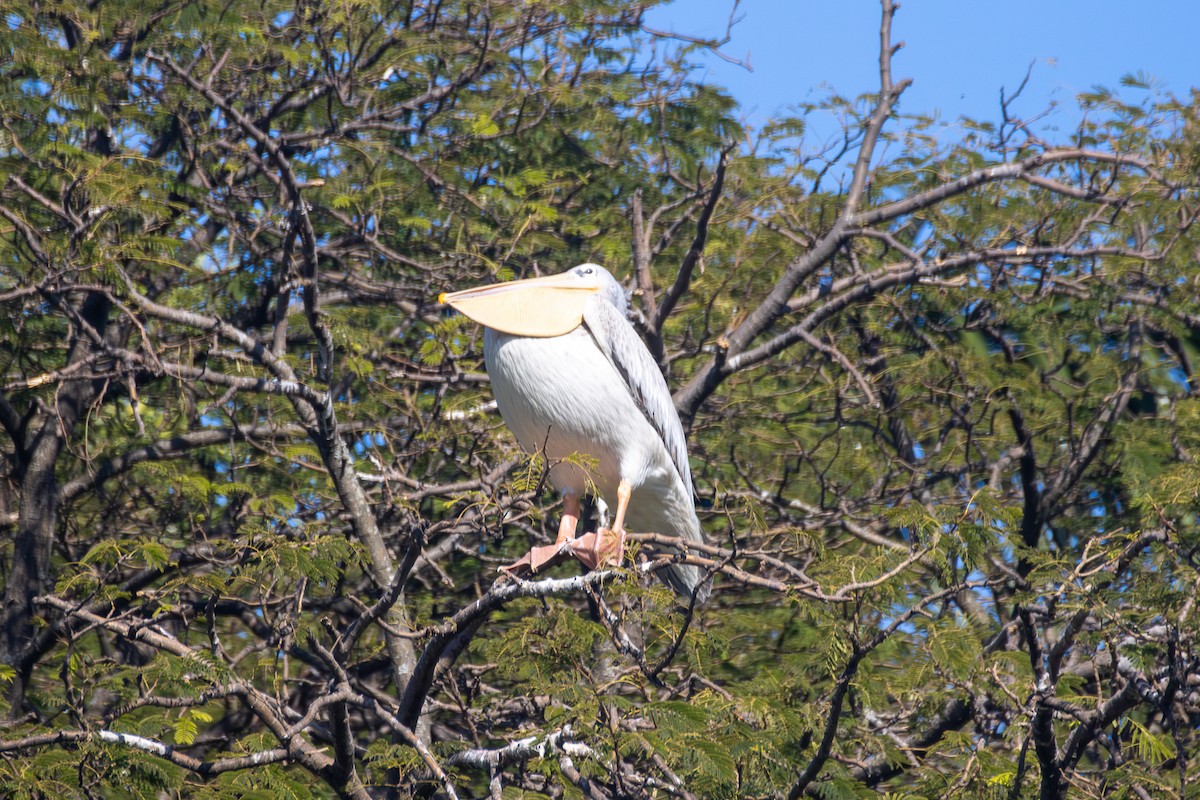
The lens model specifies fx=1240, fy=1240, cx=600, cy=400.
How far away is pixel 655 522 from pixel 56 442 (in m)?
3.68

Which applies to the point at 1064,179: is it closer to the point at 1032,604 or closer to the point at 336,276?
the point at 1032,604

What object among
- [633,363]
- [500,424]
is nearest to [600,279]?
[633,363]

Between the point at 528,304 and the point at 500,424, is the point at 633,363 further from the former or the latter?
the point at 500,424

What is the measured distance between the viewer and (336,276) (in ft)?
25.0

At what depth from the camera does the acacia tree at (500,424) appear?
183 inches

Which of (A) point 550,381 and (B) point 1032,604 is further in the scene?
(A) point 550,381

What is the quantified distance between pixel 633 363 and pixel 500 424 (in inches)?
53.9

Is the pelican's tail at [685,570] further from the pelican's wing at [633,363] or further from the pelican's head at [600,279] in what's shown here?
the pelican's head at [600,279]

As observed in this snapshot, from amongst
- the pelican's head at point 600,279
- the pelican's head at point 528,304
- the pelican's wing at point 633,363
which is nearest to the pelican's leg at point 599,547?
the pelican's wing at point 633,363

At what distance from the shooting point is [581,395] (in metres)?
5.18

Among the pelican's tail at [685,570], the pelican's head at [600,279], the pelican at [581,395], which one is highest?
the pelican's head at [600,279]

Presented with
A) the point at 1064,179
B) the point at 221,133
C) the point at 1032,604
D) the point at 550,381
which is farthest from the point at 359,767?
the point at 1064,179

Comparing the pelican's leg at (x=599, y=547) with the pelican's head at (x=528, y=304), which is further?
the pelican's head at (x=528, y=304)

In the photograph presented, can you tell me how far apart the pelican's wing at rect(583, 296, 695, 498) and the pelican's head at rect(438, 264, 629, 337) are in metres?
0.08
